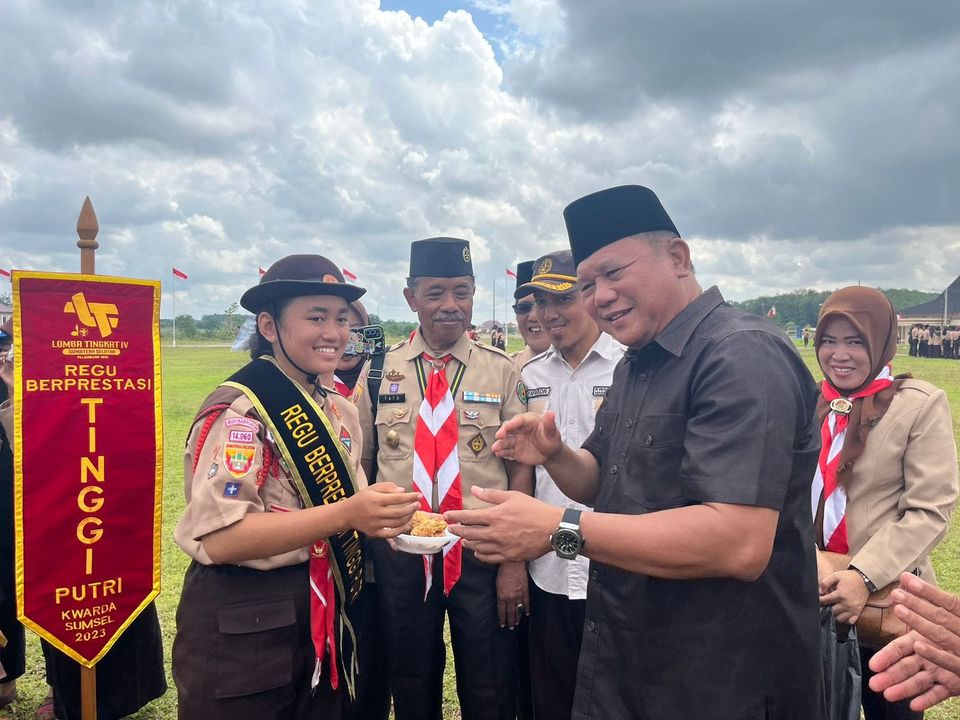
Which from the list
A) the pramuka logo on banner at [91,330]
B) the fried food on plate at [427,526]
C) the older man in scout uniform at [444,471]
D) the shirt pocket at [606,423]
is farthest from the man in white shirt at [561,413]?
Result: the pramuka logo on banner at [91,330]

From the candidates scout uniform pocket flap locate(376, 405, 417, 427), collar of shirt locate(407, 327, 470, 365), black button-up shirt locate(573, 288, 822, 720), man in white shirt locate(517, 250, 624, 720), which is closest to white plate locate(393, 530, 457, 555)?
black button-up shirt locate(573, 288, 822, 720)

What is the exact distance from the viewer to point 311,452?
258 centimetres

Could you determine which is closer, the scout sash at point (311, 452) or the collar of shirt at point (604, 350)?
the scout sash at point (311, 452)

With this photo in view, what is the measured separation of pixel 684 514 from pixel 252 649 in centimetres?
175

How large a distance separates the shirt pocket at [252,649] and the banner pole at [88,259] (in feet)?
5.49

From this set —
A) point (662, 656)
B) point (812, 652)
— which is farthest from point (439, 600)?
Result: point (812, 652)

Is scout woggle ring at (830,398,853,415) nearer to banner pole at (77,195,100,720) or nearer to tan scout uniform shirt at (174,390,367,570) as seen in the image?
tan scout uniform shirt at (174,390,367,570)

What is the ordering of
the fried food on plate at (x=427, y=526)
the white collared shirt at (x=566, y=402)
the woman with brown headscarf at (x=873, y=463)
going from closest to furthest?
the fried food on plate at (x=427, y=526), the woman with brown headscarf at (x=873, y=463), the white collared shirt at (x=566, y=402)

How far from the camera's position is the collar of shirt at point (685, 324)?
6.59 feet

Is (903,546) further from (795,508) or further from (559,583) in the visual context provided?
(559,583)

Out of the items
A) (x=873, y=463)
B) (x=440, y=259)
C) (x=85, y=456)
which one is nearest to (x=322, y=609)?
(x=85, y=456)

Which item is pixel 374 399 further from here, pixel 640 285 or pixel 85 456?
pixel 640 285

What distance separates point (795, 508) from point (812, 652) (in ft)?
1.54

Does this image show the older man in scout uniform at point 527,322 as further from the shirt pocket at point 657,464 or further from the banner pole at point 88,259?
the shirt pocket at point 657,464
